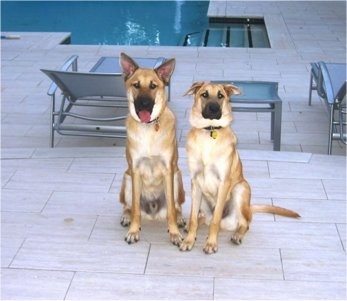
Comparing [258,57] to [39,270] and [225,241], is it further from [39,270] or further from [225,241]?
[39,270]

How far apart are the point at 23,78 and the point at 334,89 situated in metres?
3.40

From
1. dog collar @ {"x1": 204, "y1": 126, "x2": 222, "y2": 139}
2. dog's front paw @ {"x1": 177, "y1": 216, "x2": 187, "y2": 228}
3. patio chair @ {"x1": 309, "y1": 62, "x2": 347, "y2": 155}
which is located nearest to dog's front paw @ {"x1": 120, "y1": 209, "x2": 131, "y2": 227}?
dog's front paw @ {"x1": 177, "y1": 216, "x2": 187, "y2": 228}

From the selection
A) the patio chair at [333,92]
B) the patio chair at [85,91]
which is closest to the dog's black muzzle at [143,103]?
the patio chair at [85,91]

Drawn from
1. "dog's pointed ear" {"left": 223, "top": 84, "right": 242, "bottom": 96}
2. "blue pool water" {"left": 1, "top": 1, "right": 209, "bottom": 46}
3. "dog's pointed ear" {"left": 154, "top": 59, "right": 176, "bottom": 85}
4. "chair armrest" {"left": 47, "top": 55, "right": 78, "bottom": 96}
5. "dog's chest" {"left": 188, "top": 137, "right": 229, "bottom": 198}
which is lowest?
"blue pool water" {"left": 1, "top": 1, "right": 209, "bottom": 46}

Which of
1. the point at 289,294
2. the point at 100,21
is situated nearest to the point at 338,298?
the point at 289,294

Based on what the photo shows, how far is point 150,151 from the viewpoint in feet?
8.64

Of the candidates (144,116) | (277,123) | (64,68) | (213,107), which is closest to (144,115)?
(144,116)

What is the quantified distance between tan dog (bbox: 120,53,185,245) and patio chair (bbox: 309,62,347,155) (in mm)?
1639

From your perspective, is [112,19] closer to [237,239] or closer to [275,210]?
[275,210]

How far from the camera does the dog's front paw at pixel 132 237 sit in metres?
2.73

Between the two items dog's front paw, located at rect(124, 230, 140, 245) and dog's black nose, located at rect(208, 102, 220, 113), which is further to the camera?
dog's front paw, located at rect(124, 230, 140, 245)

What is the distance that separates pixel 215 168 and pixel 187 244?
400 mm

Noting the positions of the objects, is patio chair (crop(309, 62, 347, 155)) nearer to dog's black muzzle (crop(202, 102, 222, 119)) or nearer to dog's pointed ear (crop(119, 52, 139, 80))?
dog's black muzzle (crop(202, 102, 222, 119))

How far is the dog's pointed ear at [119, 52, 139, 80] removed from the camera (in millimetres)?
2551
